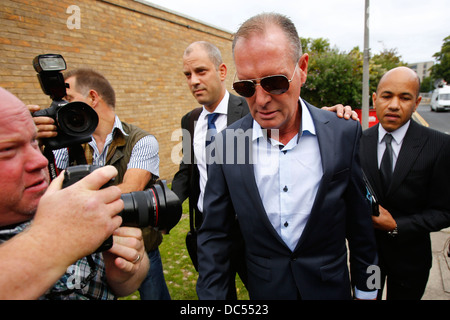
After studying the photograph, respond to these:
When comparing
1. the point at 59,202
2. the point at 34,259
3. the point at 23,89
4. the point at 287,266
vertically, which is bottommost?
the point at 287,266

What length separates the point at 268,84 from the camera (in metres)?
1.57

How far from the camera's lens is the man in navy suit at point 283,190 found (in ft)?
5.22

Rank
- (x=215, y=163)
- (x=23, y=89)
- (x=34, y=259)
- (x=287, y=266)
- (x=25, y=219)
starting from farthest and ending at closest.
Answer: (x=23, y=89), (x=215, y=163), (x=287, y=266), (x=25, y=219), (x=34, y=259)

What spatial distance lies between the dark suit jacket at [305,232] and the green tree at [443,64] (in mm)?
73696

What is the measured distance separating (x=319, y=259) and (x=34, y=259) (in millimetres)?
1496

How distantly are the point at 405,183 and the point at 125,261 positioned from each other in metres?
2.12

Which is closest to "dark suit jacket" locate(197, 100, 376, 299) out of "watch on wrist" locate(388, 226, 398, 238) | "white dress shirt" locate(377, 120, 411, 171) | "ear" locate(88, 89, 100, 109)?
"watch on wrist" locate(388, 226, 398, 238)

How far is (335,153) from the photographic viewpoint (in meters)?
1.66

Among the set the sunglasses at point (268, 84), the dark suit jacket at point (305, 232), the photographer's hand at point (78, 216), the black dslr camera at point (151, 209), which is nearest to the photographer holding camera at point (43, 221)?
the photographer's hand at point (78, 216)

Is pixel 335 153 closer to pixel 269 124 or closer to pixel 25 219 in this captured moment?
pixel 269 124

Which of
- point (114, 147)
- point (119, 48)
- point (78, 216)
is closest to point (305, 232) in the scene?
point (78, 216)

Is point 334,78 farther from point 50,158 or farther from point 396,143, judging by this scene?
point 50,158

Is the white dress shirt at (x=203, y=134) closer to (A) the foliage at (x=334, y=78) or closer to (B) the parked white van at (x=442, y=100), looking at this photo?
(A) the foliage at (x=334, y=78)
